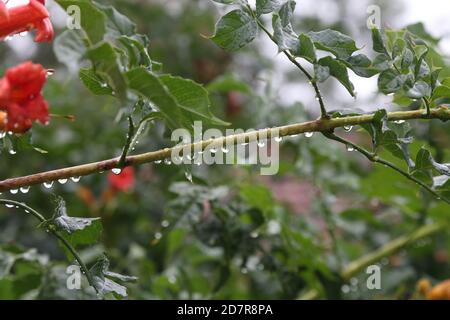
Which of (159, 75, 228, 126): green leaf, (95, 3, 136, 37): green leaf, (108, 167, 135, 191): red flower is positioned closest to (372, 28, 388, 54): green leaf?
(159, 75, 228, 126): green leaf

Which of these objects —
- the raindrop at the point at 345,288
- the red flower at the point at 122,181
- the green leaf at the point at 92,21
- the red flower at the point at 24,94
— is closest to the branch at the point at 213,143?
the red flower at the point at 24,94

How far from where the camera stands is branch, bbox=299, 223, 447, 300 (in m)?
1.81

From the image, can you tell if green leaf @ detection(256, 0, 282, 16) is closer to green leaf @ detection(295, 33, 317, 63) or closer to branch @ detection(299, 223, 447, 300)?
green leaf @ detection(295, 33, 317, 63)

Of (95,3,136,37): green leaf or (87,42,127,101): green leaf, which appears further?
(95,3,136,37): green leaf

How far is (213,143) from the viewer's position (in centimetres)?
102

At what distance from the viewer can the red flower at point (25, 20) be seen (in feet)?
3.31

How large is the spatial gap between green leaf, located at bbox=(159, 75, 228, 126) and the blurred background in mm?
119

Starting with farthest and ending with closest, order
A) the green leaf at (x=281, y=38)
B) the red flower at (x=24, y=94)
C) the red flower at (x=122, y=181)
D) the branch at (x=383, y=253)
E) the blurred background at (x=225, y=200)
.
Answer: the red flower at (x=122, y=181), the branch at (x=383, y=253), the blurred background at (x=225, y=200), the green leaf at (x=281, y=38), the red flower at (x=24, y=94)

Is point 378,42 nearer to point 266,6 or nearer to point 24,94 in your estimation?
point 266,6

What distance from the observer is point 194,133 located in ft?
3.18

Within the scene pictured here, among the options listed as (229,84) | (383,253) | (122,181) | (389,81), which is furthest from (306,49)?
(122,181)

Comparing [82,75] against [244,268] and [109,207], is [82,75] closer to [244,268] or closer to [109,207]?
[244,268]

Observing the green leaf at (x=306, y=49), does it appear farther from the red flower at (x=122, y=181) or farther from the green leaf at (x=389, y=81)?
the red flower at (x=122, y=181)

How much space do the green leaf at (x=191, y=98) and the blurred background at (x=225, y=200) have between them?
119mm
